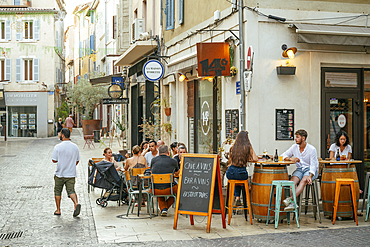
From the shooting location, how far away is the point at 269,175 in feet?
25.7

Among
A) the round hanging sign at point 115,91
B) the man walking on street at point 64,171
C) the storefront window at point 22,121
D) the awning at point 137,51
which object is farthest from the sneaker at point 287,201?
the storefront window at point 22,121

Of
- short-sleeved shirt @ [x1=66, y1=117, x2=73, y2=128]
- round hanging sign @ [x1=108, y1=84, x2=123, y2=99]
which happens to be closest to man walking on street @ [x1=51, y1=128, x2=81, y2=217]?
round hanging sign @ [x1=108, y1=84, x2=123, y2=99]

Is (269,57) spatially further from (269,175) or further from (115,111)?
(115,111)

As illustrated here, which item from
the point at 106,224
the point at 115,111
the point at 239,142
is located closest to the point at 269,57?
the point at 239,142

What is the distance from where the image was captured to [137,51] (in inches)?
714

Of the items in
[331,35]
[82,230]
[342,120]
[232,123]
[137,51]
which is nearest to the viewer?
[82,230]

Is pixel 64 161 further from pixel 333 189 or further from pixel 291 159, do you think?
pixel 333 189

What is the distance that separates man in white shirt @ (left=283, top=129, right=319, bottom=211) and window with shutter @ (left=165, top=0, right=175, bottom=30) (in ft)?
25.6

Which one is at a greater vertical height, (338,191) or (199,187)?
(199,187)

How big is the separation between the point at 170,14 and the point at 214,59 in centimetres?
569

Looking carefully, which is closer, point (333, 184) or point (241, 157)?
point (241, 157)

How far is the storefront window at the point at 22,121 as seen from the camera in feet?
114

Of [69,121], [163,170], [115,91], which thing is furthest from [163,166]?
[69,121]

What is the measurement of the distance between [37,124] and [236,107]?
27778mm
